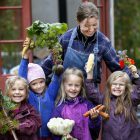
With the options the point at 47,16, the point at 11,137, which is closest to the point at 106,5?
the point at 47,16

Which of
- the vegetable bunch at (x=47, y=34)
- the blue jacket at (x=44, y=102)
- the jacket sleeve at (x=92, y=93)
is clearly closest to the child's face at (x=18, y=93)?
the blue jacket at (x=44, y=102)

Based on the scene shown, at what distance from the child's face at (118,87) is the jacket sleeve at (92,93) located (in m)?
0.13

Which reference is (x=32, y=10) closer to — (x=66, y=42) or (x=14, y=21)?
(x=14, y=21)

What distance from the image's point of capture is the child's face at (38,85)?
565 cm

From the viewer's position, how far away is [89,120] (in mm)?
5609

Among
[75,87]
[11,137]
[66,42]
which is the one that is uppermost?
[66,42]

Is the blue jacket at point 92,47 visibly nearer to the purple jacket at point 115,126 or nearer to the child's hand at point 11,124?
the purple jacket at point 115,126

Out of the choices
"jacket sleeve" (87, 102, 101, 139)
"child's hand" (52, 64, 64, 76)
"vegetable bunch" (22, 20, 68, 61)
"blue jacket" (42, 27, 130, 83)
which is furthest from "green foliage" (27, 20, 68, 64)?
"jacket sleeve" (87, 102, 101, 139)

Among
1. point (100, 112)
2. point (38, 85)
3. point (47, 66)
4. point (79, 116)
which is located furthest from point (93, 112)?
point (47, 66)

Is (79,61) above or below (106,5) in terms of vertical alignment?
below

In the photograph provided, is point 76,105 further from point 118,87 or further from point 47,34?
point 47,34

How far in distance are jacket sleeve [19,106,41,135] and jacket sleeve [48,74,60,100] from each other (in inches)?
9.2

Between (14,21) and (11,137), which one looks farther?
(14,21)

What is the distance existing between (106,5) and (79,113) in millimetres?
2326
